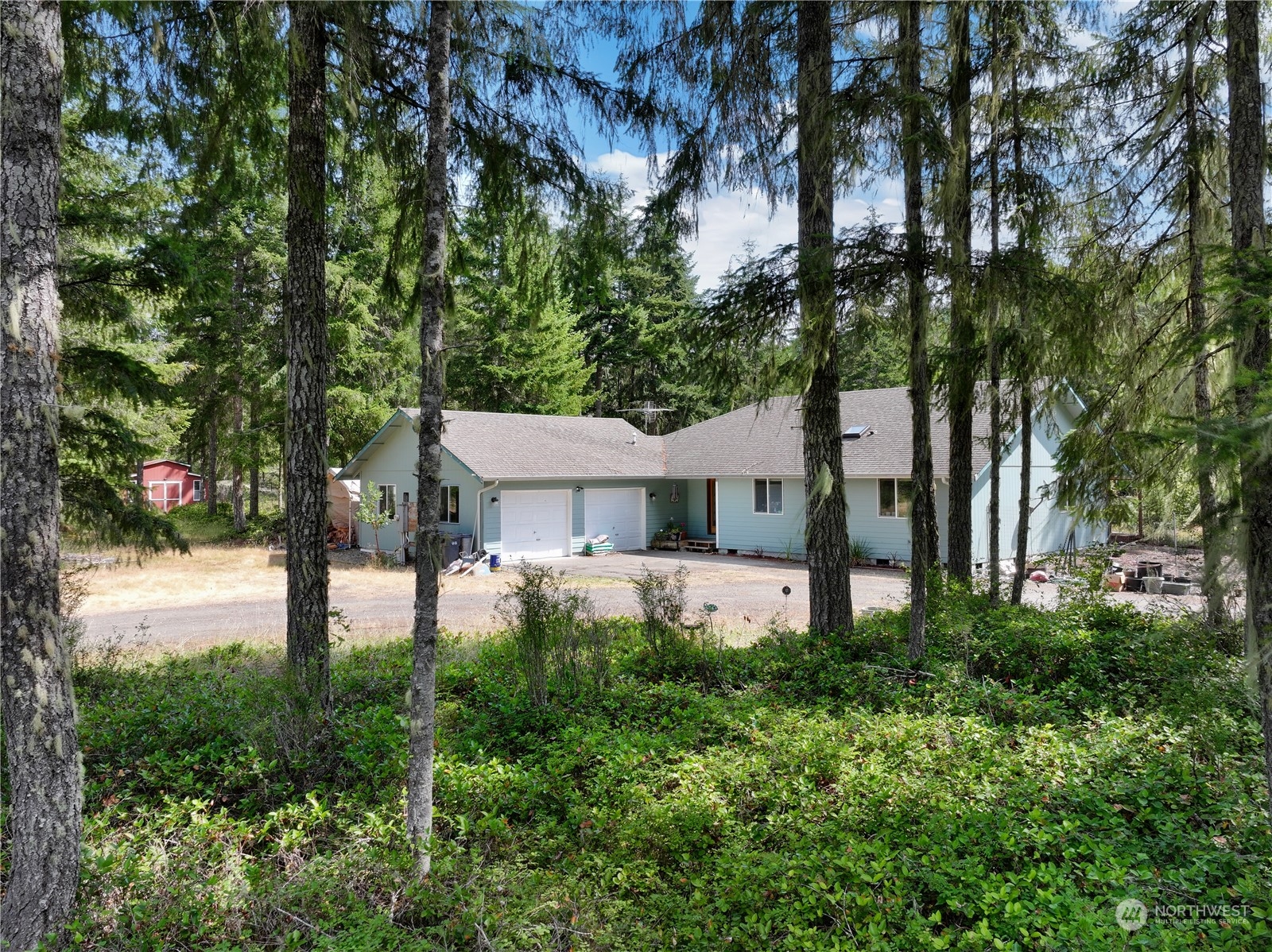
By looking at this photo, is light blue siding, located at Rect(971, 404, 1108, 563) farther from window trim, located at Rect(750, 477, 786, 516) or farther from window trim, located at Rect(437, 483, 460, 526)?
window trim, located at Rect(437, 483, 460, 526)

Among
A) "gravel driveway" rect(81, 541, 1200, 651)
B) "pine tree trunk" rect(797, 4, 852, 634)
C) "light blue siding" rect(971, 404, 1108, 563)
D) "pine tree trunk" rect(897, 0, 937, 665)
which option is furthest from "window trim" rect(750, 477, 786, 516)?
"pine tree trunk" rect(897, 0, 937, 665)

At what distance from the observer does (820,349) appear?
6.52m

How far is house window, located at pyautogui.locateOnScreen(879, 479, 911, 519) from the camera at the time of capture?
17.0 metres

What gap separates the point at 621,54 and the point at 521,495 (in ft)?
43.1

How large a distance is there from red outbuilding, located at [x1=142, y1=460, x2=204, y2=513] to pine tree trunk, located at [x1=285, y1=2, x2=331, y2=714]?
123 feet

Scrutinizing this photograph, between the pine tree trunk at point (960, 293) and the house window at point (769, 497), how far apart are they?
992 centimetres

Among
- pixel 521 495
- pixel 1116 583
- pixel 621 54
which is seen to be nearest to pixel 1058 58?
pixel 621 54

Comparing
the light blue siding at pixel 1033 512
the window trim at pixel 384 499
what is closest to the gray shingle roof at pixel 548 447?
the window trim at pixel 384 499

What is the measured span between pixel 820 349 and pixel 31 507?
5.73 meters

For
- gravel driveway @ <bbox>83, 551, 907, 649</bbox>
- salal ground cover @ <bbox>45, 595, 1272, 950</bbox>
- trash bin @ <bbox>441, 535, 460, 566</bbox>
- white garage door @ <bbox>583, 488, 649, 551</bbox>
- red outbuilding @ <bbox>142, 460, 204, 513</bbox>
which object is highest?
red outbuilding @ <bbox>142, 460, 204, 513</bbox>

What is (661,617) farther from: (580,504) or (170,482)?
(170,482)

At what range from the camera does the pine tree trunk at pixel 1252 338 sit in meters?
2.80

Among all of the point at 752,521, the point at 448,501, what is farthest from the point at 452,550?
the point at 752,521

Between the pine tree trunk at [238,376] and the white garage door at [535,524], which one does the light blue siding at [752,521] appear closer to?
the white garage door at [535,524]
